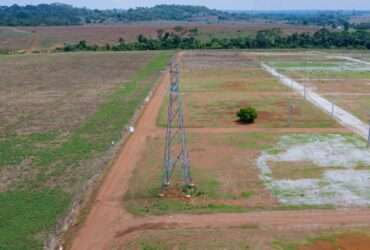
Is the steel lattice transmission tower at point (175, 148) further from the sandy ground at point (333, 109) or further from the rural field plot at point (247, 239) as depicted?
the sandy ground at point (333, 109)

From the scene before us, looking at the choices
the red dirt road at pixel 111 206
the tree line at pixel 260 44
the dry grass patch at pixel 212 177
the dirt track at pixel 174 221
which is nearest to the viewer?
the red dirt road at pixel 111 206

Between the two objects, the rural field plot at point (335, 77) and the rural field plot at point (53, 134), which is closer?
the rural field plot at point (53, 134)

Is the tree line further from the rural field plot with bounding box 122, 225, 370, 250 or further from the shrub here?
the rural field plot with bounding box 122, 225, 370, 250

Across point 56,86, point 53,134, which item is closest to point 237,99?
point 53,134

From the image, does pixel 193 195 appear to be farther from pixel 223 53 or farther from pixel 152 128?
pixel 223 53

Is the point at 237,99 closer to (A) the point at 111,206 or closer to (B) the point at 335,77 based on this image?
(B) the point at 335,77

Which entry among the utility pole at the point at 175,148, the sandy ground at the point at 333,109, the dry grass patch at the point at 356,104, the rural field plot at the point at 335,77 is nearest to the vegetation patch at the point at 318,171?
→ the sandy ground at the point at 333,109
